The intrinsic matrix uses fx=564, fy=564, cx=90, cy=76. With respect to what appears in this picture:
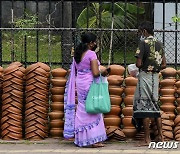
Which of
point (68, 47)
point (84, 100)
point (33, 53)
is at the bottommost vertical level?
point (84, 100)

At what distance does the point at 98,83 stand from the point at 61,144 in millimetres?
1055

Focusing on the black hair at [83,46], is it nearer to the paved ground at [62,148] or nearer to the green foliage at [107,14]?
the paved ground at [62,148]

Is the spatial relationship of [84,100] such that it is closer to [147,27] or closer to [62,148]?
[62,148]

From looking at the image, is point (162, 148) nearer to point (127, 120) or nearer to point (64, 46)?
point (127, 120)

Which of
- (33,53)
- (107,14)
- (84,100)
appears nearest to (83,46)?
(84,100)

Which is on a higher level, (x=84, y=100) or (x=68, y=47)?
(x=68, y=47)

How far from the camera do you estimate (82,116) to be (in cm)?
788

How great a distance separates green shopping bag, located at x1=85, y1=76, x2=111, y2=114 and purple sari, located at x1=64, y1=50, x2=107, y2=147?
0.34 feet

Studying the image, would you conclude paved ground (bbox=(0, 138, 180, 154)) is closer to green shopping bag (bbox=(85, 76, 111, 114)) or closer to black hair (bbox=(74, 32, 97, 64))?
green shopping bag (bbox=(85, 76, 111, 114))

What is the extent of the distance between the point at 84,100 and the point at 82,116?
0.23m

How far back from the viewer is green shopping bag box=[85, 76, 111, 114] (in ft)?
25.3

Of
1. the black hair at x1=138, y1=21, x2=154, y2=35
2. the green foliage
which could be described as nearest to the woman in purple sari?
the black hair at x1=138, y1=21, x2=154, y2=35

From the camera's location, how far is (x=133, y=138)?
8289 millimetres

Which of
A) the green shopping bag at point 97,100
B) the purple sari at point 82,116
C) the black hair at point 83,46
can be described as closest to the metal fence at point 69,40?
the black hair at point 83,46
